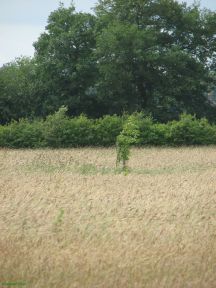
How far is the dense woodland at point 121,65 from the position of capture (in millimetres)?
44219

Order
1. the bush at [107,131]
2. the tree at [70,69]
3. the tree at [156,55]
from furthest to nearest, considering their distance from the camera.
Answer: the tree at [70,69], the tree at [156,55], the bush at [107,131]

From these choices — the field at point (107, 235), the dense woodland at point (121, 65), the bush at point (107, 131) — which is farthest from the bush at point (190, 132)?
the field at point (107, 235)

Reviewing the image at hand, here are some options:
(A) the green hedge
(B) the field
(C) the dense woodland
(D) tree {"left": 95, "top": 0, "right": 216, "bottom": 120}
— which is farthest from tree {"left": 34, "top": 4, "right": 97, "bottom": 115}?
(B) the field

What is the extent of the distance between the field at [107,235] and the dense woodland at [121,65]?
1298 inches

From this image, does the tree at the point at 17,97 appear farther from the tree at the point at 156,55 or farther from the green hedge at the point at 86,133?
the green hedge at the point at 86,133

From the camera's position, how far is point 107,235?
7.48 m

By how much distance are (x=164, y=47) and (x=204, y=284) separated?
42.5 meters

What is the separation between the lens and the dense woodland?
44.2 meters

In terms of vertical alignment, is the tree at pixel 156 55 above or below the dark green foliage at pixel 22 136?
above

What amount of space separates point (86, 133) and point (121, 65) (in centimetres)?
1496

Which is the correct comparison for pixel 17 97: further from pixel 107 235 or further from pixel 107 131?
pixel 107 235

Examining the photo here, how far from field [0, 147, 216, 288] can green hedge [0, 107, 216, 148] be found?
18.6m

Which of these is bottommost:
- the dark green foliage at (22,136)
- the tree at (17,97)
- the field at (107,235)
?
the field at (107,235)

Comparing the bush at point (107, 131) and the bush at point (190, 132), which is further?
the bush at point (190, 132)
